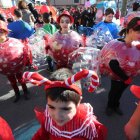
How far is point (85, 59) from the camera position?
9.68 ft

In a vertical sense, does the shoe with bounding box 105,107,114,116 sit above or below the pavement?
above

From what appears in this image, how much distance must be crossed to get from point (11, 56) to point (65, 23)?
1.01 metres

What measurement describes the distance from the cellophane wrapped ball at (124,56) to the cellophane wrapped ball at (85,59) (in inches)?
9.9

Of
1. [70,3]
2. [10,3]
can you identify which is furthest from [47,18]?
[70,3]

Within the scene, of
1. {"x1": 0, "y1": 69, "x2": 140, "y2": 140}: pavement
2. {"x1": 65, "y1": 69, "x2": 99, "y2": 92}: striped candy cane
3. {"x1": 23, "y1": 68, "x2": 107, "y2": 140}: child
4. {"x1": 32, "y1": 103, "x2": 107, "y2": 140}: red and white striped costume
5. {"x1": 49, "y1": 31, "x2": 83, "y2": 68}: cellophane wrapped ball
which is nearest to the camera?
{"x1": 65, "y1": 69, "x2": 99, "y2": 92}: striped candy cane

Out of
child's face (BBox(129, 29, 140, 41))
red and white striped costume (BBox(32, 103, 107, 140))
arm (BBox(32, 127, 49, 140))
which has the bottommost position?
arm (BBox(32, 127, 49, 140))

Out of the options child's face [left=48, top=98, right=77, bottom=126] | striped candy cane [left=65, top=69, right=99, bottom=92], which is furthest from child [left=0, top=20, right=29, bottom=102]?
striped candy cane [left=65, top=69, right=99, bottom=92]

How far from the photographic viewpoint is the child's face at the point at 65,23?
134 inches

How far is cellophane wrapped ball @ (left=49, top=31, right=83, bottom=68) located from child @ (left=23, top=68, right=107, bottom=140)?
4.81 feet

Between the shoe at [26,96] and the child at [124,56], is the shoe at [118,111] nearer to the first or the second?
the child at [124,56]

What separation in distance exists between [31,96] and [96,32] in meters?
1.55

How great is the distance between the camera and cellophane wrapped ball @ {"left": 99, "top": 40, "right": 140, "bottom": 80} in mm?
2418

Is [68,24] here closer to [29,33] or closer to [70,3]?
[29,33]

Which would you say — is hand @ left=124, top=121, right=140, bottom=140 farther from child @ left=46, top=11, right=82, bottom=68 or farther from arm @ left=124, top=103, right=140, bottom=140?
child @ left=46, top=11, right=82, bottom=68
